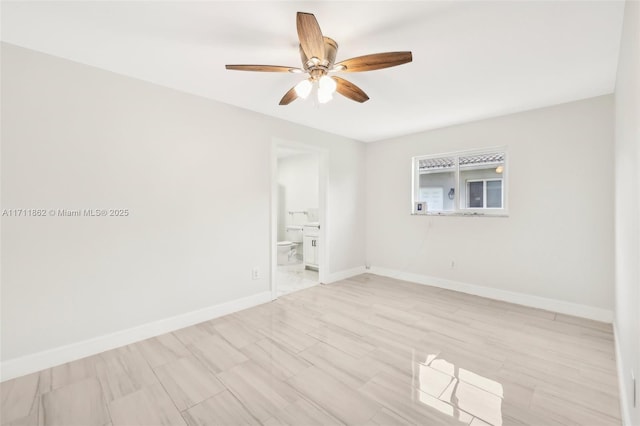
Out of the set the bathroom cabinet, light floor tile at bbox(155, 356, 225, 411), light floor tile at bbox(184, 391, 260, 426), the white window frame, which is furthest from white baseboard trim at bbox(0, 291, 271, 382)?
the white window frame

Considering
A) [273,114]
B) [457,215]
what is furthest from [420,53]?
[457,215]

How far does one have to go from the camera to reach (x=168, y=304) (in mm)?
2689

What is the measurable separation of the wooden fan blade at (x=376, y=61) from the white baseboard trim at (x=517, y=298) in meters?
3.31

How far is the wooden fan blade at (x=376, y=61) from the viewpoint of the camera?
1.66 metres

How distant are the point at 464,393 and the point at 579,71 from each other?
2817 mm

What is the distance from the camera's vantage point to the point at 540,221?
10.8ft

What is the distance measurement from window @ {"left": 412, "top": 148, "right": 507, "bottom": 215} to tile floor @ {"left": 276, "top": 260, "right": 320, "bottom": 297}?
82.3 inches

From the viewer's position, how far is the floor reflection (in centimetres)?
162

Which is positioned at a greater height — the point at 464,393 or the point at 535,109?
the point at 535,109

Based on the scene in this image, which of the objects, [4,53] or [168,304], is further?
[168,304]

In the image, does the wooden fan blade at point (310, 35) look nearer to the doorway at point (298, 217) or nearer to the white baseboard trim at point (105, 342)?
the doorway at point (298, 217)

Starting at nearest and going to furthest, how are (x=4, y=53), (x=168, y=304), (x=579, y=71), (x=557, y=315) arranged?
(x=4, y=53) → (x=579, y=71) → (x=168, y=304) → (x=557, y=315)

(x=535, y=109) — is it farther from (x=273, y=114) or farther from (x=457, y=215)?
(x=273, y=114)

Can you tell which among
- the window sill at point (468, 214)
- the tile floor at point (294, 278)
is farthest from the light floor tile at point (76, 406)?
the window sill at point (468, 214)
